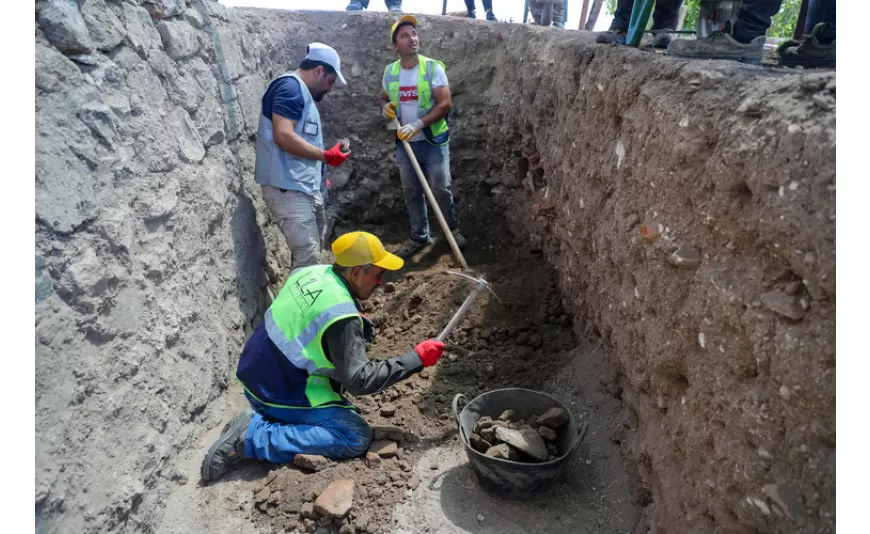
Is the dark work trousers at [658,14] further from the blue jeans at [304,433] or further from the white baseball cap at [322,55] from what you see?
the blue jeans at [304,433]

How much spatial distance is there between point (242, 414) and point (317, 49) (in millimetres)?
2604

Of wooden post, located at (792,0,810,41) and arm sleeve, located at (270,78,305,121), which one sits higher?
wooden post, located at (792,0,810,41)

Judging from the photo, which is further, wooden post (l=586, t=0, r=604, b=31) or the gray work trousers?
wooden post (l=586, t=0, r=604, b=31)

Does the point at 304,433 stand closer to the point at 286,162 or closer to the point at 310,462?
the point at 310,462

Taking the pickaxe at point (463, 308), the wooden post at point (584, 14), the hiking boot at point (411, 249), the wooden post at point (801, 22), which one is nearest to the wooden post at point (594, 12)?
the wooden post at point (584, 14)

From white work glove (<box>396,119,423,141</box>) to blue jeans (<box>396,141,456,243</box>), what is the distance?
7.7 inches

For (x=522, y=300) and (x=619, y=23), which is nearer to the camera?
(x=619, y=23)

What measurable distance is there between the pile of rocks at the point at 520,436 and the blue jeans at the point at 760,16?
217cm

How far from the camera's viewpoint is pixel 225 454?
266cm

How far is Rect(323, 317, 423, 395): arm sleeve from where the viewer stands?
102 inches

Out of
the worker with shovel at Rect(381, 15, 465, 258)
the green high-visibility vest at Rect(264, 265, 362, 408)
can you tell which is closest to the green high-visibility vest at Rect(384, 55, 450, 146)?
the worker with shovel at Rect(381, 15, 465, 258)

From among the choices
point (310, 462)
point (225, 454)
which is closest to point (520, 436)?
point (310, 462)

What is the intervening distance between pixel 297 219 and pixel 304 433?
1685 mm

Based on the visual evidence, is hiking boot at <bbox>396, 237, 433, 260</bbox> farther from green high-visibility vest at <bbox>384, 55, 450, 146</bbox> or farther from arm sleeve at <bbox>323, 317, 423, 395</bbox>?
arm sleeve at <bbox>323, 317, 423, 395</bbox>
